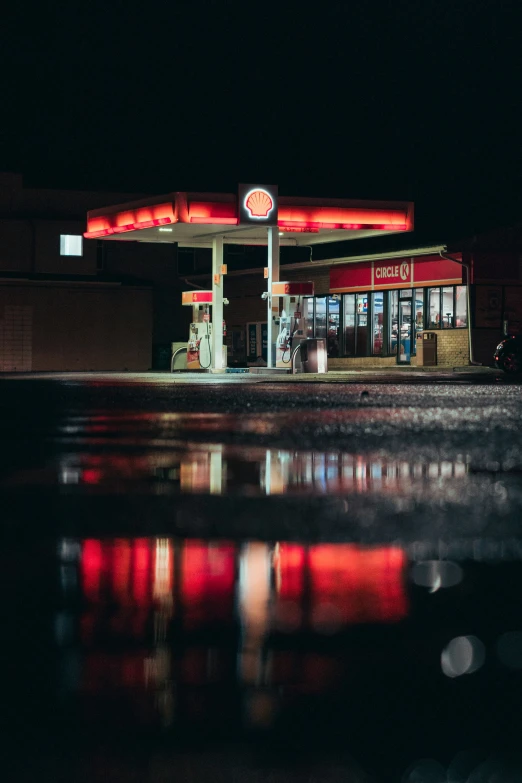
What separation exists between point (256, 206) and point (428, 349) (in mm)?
12324

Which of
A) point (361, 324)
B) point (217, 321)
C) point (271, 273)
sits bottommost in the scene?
point (217, 321)

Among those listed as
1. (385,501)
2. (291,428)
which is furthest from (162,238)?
(385,501)

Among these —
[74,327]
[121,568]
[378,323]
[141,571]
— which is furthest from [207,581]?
[74,327]

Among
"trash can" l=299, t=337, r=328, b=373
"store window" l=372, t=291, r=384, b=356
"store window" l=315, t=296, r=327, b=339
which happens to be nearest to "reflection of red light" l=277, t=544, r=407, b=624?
"trash can" l=299, t=337, r=328, b=373

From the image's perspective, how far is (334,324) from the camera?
57719 millimetres

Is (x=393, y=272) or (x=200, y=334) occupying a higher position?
(x=393, y=272)

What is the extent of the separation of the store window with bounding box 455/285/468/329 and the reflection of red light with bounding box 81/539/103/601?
44169 millimetres

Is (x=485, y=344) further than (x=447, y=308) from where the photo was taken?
No

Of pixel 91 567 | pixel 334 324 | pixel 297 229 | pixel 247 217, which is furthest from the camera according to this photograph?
pixel 334 324

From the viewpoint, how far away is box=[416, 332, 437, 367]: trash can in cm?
4928

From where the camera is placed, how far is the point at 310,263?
56250 millimetres

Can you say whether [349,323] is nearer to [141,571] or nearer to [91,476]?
[91,476]

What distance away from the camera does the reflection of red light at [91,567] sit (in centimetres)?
406

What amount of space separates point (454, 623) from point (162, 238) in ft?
147
